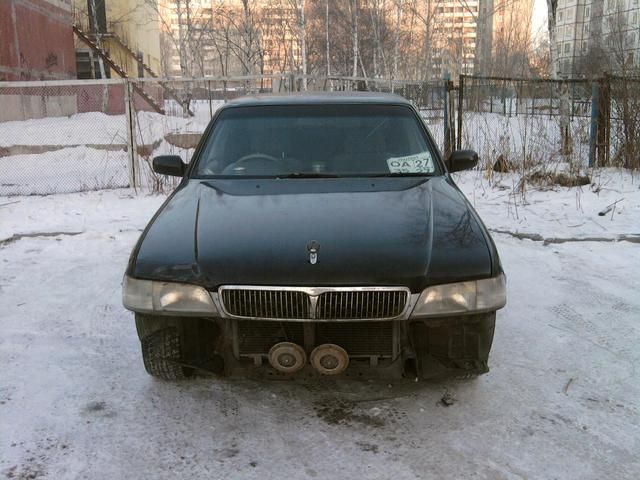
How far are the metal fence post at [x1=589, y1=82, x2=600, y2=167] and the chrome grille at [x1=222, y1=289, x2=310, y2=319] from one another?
9337 millimetres

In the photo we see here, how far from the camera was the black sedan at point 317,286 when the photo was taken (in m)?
2.58

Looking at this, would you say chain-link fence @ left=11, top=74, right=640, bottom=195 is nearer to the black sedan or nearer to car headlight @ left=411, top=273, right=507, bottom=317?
the black sedan

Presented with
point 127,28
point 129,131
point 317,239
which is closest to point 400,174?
point 317,239

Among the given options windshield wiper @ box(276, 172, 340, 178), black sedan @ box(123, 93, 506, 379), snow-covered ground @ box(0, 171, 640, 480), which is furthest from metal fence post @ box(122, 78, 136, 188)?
black sedan @ box(123, 93, 506, 379)

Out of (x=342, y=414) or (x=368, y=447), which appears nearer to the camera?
(x=368, y=447)

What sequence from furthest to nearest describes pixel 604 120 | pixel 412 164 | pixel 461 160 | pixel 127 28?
pixel 127 28 < pixel 604 120 < pixel 461 160 < pixel 412 164

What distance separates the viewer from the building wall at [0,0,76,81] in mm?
17219

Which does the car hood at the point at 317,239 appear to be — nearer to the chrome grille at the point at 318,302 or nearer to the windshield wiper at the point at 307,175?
the chrome grille at the point at 318,302

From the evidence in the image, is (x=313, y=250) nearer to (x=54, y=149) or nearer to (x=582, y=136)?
(x=582, y=136)

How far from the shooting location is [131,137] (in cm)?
941

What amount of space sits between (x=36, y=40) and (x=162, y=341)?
65.7ft

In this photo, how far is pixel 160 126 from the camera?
37.2 ft

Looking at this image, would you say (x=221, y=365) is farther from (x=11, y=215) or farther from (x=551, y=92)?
(x=551, y=92)

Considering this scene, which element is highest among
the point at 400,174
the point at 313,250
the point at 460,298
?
the point at 400,174
